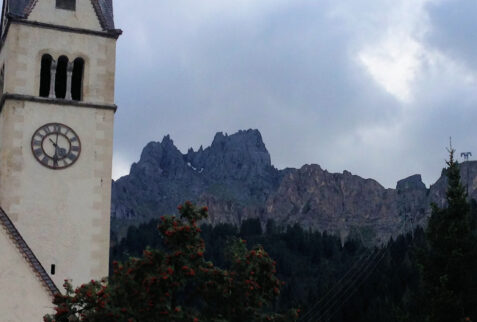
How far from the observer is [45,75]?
33750 millimetres

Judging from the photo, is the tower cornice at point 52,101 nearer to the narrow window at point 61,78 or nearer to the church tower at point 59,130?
the church tower at point 59,130

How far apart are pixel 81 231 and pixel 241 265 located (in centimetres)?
1330

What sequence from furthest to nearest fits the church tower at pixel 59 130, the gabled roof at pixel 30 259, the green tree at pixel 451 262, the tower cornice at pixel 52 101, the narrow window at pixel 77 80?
1. the narrow window at pixel 77 80
2. the tower cornice at pixel 52 101
3. the church tower at pixel 59 130
4. the green tree at pixel 451 262
5. the gabled roof at pixel 30 259

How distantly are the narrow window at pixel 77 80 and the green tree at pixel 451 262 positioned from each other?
1371 centimetres

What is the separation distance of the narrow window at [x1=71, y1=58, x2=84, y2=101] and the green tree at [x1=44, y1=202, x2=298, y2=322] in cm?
1426

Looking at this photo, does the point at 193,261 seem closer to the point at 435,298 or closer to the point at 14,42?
the point at 435,298

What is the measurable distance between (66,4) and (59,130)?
4974 mm

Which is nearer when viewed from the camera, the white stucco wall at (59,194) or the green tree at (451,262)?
the green tree at (451,262)

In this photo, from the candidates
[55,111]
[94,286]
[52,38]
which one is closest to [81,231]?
[55,111]

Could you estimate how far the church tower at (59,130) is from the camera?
32.3 meters

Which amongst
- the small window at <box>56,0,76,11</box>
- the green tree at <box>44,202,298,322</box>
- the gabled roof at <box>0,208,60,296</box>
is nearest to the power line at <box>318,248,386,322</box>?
the small window at <box>56,0,76,11</box>

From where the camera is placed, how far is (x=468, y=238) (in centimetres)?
3112

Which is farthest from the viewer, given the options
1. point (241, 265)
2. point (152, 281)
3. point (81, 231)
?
point (81, 231)

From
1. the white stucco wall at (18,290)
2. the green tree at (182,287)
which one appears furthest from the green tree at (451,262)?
the white stucco wall at (18,290)
